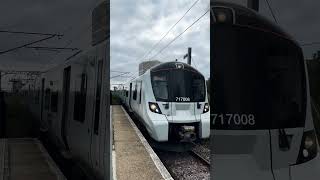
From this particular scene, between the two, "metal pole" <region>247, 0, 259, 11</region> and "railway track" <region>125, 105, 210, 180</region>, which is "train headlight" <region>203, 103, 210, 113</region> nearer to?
"railway track" <region>125, 105, 210, 180</region>

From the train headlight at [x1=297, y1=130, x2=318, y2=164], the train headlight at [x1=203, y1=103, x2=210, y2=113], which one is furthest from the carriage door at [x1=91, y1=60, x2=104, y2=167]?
the train headlight at [x1=297, y1=130, x2=318, y2=164]

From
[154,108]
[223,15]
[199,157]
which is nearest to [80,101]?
[154,108]

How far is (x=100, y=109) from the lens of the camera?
159 cm

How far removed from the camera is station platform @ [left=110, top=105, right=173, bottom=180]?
1568mm

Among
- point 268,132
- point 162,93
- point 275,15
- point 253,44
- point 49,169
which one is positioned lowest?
point 49,169

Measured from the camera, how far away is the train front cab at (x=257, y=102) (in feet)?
5.69

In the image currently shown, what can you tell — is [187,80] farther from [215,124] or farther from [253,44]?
[253,44]

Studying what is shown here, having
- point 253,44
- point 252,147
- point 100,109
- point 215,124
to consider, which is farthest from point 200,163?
point 253,44

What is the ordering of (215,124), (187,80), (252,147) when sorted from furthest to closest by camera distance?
(252,147), (215,124), (187,80)

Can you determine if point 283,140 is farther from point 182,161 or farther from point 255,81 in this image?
point 182,161

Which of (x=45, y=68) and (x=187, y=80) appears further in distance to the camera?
(x=45, y=68)

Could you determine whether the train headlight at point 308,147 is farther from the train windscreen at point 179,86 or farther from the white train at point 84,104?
the white train at point 84,104

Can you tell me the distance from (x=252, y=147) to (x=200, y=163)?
315mm

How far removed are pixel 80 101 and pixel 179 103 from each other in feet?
1.43
